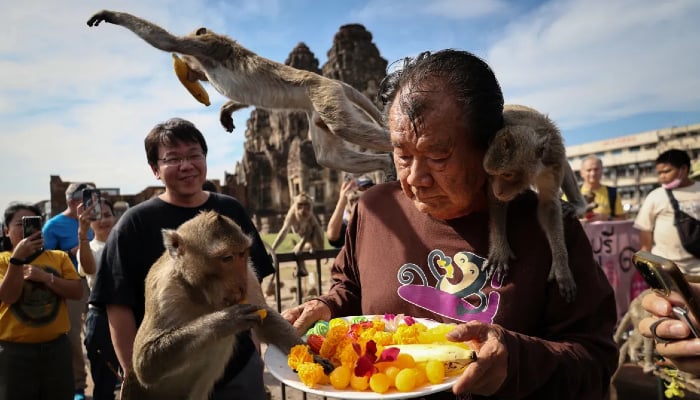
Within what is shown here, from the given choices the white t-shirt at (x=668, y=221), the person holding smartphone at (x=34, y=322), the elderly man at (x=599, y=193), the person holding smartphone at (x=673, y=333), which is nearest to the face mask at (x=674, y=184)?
the white t-shirt at (x=668, y=221)

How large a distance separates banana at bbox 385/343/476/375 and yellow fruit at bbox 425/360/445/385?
0.02 m

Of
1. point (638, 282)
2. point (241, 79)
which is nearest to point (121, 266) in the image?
point (241, 79)

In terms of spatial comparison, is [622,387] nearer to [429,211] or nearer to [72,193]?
[429,211]

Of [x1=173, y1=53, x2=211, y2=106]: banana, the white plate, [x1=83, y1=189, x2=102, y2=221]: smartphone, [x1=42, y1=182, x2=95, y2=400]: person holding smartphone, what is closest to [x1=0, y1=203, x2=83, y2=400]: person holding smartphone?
[x1=83, y1=189, x2=102, y2=221]: smartphone

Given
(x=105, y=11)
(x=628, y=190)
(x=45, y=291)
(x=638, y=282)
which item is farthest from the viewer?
(x=628, y=190)

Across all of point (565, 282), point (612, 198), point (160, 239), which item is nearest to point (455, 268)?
point (565, 282)

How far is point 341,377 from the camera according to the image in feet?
4.13

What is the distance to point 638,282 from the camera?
556 cm

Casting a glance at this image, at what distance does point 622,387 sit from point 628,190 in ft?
107

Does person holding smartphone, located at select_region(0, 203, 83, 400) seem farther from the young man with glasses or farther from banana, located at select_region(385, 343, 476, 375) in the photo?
banana, located at select_region(385, 343, 476, 375)

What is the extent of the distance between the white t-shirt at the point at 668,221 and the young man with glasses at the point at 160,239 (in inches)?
172

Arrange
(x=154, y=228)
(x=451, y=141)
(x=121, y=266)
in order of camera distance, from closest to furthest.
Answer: (x=451, y=141) < (x=121, y=266) < (x=154, y=228)

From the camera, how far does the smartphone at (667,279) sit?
1.20 m

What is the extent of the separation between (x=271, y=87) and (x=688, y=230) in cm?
440
